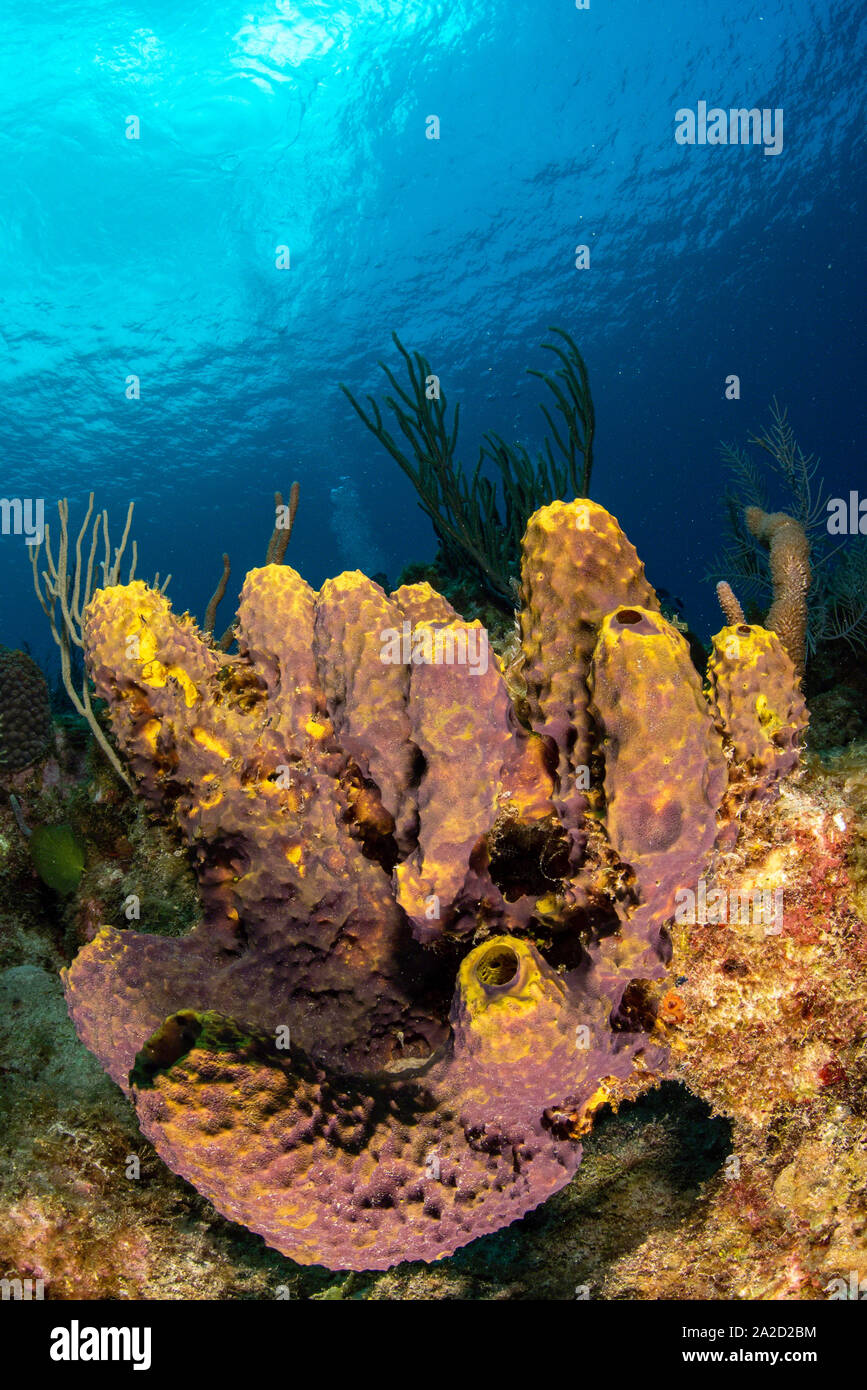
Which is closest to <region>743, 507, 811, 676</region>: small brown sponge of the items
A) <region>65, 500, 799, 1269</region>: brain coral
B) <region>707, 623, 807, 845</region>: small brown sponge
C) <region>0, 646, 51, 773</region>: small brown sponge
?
<region>707, 623, 807, 845</region>: small brown sponge

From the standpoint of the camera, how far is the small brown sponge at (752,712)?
1.82 metres

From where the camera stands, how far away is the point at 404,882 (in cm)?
176

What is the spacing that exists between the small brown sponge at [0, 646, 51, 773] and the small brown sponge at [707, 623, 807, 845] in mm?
4136

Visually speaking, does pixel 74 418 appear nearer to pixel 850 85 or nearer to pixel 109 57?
pixel 109 57

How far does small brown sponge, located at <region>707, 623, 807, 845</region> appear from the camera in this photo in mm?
1824

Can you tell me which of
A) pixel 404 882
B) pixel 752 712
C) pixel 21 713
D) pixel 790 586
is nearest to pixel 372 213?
pixel 21 713

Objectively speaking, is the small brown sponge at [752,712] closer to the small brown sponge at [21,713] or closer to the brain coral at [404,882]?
the brain coral at [404,882]

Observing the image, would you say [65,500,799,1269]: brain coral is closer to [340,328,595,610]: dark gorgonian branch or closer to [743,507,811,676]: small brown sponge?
[743,507,811,676]: small brown sponge

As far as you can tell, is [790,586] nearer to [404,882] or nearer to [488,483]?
[404,882]

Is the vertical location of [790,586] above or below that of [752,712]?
above

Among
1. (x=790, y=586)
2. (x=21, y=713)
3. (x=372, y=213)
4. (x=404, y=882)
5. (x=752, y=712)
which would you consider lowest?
(x=404, y=882)

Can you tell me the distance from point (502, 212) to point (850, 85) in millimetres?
15383

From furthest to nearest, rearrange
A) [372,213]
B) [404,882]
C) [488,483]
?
[372,213] < [488,483] < [404,882]

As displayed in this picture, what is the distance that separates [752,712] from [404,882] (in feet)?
3.70
